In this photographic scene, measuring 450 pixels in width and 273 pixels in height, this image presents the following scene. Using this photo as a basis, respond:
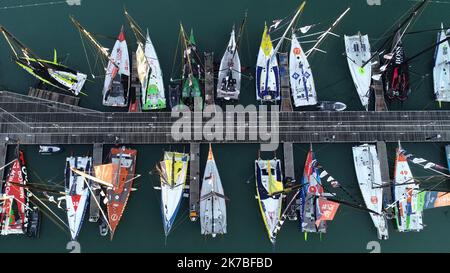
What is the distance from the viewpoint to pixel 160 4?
142ft

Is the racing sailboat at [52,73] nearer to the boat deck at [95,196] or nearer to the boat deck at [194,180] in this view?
the boat deck at [95,196]

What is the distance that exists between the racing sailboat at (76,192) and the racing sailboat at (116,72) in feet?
19.6

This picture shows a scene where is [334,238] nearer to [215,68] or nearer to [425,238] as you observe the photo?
[425,238]

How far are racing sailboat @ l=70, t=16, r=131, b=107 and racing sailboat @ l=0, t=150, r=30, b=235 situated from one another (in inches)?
416

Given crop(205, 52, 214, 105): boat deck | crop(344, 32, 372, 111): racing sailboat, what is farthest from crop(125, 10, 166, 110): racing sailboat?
crop(344, 32, 372, 111): racing sailboat

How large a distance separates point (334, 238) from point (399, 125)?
1200 centimetres

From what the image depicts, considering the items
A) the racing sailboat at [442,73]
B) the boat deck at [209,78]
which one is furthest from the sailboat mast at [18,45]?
the racing sailboat at [442,73]

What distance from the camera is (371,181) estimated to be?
38906 mm

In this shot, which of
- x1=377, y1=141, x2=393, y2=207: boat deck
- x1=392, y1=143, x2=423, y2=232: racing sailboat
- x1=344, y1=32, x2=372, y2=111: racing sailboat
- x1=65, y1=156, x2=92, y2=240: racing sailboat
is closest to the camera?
x1=392, y1=143, x2=423, y2=232: racing sailboat

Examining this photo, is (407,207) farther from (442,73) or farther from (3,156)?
(3,156)

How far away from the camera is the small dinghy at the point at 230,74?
40125 mm

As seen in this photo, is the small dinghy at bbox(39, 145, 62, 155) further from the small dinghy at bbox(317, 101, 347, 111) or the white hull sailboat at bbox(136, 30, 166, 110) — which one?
the small dinghy at bbox(317, 101, 347, 111)

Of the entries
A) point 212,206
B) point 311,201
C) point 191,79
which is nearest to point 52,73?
point 191,79

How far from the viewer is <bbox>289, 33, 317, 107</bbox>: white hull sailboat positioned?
132ft
